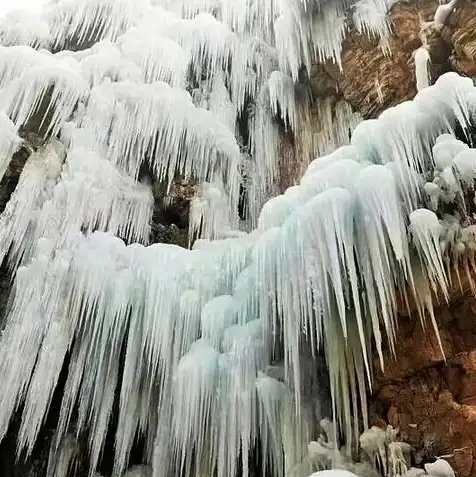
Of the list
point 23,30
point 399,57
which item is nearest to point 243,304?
point 399,57

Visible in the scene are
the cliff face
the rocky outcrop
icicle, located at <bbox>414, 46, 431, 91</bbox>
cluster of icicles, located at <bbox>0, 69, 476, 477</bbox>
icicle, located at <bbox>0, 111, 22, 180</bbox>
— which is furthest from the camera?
icicle, located at <bbox>0, 111, 22, 180</bbox>

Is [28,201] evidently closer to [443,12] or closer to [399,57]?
[399,57]

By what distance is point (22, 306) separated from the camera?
19.7ft

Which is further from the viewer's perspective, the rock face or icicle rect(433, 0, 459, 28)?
icicle rect(433, 0, 459, 28)

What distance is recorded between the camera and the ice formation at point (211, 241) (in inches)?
181

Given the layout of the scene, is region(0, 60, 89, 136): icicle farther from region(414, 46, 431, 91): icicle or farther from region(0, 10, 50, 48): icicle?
region(414, 46, 431, 91): icicle

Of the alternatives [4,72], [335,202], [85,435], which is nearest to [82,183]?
[4,72]

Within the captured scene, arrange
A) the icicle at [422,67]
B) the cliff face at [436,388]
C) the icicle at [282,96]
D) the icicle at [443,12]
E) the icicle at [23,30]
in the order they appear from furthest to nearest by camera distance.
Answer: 1. the icicle at [23,30]
2. the icicle at [282,96]
3. the icicle at [422,67]
4. the icicle at [443,12]
5. the cliff face at [436,388]

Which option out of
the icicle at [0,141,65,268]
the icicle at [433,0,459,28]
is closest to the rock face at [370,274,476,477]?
the icicle at [433,0,459,28]

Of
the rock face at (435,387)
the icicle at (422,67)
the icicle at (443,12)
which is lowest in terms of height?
the rock face at (435,387)

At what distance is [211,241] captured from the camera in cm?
663

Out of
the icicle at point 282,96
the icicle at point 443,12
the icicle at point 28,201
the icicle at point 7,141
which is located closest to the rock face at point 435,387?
the icicle at point 443,12

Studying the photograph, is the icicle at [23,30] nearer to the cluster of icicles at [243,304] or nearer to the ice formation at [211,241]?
the ice formation at [211,241]

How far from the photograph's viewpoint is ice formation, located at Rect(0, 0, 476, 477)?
4.59 m
